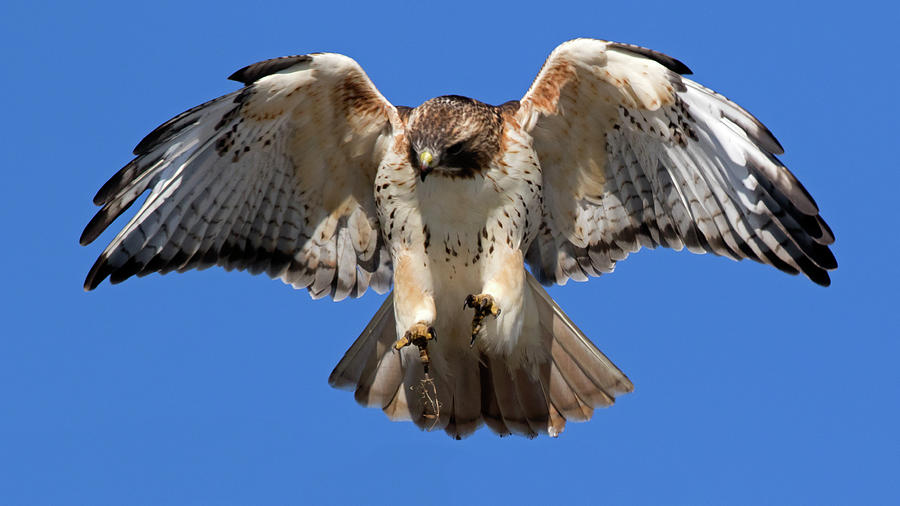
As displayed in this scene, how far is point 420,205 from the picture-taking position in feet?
31.9

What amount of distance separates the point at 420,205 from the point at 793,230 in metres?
2.52

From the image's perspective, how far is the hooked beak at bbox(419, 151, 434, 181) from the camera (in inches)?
364

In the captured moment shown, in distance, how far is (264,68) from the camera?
9211mm

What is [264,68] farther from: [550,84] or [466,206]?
[550,84]

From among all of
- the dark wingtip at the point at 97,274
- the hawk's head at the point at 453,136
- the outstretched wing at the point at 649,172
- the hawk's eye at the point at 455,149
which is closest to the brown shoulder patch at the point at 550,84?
the outstretched wing at the point at 649,172

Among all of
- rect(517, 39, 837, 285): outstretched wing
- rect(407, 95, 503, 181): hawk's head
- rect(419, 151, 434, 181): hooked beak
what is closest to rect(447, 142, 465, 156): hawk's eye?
rect(407, 95, 503, 181): hawk's head

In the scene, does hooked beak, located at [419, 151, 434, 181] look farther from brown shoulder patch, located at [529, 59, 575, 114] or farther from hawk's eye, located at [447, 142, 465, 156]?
brown shoulder patch, located at [529, 59, 575, 114]

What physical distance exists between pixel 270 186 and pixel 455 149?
5.23 feet

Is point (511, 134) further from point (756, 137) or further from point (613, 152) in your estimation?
point (756, 137)

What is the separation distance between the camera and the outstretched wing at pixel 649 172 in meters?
9.42

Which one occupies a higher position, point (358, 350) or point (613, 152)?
point (613, 152)

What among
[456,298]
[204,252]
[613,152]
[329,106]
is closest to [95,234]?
[204,252]

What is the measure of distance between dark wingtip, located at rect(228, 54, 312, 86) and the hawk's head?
86 cm

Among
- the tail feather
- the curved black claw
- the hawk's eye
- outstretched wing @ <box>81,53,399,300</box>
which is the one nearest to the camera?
the hawk's eye
